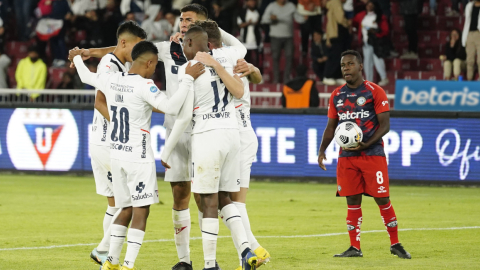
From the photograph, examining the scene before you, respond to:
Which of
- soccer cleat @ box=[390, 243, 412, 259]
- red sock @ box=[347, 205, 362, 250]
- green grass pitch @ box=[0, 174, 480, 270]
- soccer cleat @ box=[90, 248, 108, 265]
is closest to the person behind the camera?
soccer cleat @ box=[90, 248, 108, 265]

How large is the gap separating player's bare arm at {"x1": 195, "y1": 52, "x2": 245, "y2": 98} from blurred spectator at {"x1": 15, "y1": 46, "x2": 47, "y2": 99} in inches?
558

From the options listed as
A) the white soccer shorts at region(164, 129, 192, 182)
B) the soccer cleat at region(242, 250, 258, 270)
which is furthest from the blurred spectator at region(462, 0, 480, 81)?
the soccer cleat at region(242, 250, 258, 270)

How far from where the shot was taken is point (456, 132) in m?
14.9

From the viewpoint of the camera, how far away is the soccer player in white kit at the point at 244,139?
7273 mm

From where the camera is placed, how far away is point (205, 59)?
22.6 ft

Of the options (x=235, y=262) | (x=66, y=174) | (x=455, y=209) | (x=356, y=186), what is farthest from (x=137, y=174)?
(x=66, y=174)

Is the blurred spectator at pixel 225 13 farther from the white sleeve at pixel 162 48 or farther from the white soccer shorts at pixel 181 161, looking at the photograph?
the white soccer shorts at pixel 181 161

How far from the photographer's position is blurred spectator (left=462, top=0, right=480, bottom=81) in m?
18.0

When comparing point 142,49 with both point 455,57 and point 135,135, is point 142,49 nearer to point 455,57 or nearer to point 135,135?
point 135,135

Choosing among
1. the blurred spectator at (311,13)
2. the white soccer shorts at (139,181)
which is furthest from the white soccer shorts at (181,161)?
the blurred spectator at (311,13)

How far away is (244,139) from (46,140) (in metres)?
9.49

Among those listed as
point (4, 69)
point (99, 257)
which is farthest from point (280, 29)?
point (99, 257)

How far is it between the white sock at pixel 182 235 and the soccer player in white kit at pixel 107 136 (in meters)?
0.60

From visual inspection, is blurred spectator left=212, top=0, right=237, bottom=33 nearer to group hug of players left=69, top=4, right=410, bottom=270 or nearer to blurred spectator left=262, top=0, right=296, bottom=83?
blurred spectator left=262, top=0, right=296, bottom=83
